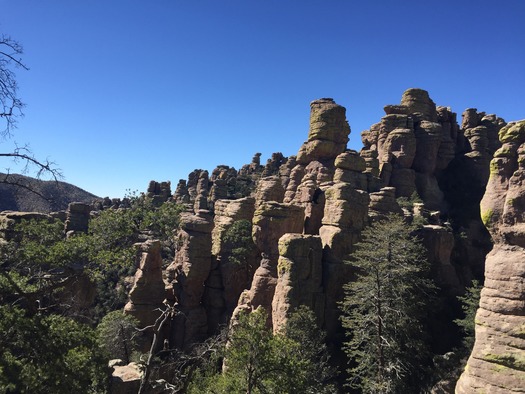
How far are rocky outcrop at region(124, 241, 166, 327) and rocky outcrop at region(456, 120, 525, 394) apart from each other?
22755mm

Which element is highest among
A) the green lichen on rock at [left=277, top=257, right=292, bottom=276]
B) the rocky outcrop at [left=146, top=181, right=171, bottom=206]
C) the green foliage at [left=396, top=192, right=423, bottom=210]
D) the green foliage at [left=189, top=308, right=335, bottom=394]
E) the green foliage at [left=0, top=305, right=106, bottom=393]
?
the rocky outcrop at [left=146, top=181, right=171, bottom=206]

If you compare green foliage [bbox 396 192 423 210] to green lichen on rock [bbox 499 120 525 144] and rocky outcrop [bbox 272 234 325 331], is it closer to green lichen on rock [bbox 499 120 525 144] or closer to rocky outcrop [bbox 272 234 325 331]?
rocky outcrop [bbox 272 234 325 331]

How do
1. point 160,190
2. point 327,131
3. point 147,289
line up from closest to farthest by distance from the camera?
1. point 147,289
2. point 327,131
3. point 160,190

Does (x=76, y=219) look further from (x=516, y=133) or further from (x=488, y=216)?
(x=516, y=133)

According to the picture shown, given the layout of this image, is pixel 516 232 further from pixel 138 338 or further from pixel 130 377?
pixel 138 338

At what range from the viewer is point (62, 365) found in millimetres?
7871

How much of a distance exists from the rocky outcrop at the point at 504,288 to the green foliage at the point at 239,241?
19.8 metres

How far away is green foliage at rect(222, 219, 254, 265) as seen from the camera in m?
29.4

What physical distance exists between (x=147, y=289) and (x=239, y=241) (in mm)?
8734

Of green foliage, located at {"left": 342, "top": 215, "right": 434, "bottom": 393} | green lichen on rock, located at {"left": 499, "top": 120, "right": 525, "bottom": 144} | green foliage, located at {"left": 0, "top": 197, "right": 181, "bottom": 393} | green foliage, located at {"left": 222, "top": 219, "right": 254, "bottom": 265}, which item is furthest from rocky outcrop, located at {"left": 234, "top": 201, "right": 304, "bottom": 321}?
green lichen on rock, located at {"left": 499, "top": 120, "right": 525, "bottom": 144}

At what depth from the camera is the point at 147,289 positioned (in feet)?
90.9

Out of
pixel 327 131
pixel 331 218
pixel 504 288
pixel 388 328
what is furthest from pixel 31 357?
pixel 327 131

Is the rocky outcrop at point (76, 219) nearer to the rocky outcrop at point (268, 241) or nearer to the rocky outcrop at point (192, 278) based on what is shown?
the rocky outcrop at point (192, 278)

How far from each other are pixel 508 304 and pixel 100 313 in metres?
35.8
